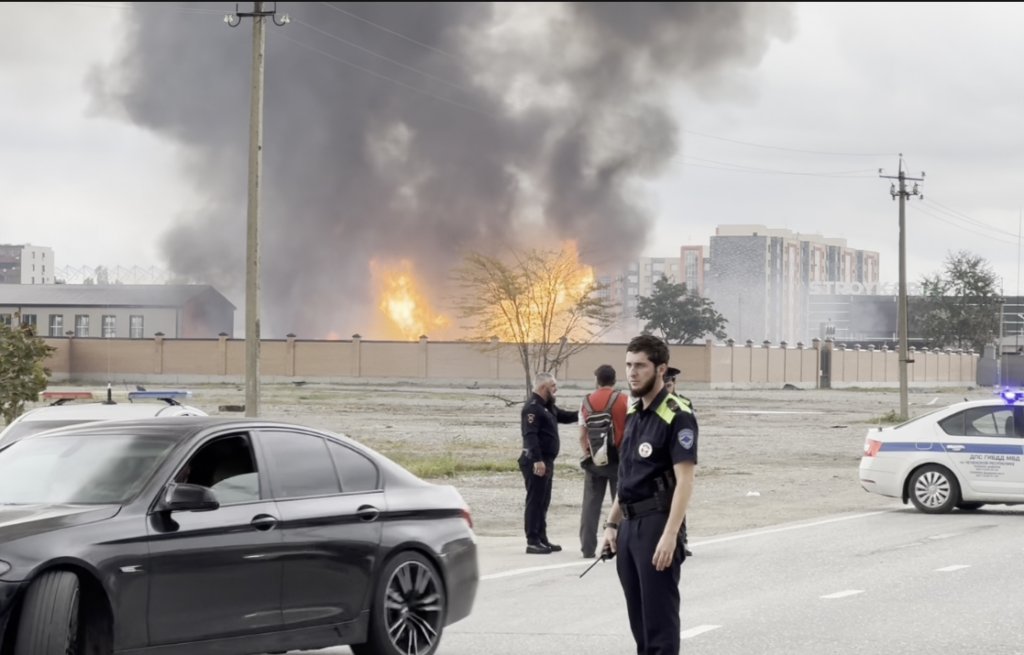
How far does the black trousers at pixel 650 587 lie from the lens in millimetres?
7109

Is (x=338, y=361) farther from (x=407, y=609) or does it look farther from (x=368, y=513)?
(x=368, y=513)

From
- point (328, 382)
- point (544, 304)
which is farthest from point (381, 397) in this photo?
point (328, 382)

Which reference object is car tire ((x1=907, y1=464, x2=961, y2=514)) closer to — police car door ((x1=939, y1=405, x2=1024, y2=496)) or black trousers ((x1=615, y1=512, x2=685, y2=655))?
police car door ((x1=939, y1=405, x2=1024, y2=496))

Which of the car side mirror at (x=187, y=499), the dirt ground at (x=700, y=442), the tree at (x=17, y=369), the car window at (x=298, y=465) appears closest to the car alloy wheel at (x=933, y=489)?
the dirt ground at (x=700, y=442)

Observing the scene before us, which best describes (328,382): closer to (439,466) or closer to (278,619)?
(439,466)

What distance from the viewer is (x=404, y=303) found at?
105 meters

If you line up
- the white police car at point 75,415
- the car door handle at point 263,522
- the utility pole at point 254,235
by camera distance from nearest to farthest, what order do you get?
the car door handle at point 263,522, the white police car at point 75,415, the utility pole at point 254,235

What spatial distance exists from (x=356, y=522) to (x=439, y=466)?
64.0 feet

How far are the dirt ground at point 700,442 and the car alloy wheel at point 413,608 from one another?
8.55m

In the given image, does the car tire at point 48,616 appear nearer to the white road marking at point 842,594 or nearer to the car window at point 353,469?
the car window at point 353,469

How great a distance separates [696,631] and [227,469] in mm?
3724

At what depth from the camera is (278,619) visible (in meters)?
8.06

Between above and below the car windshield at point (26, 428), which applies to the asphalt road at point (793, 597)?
below

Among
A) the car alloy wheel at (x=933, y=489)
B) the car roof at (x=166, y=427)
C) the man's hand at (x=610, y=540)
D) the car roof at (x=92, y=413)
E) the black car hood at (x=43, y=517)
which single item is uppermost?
the car roof at (x=166, y=427)
